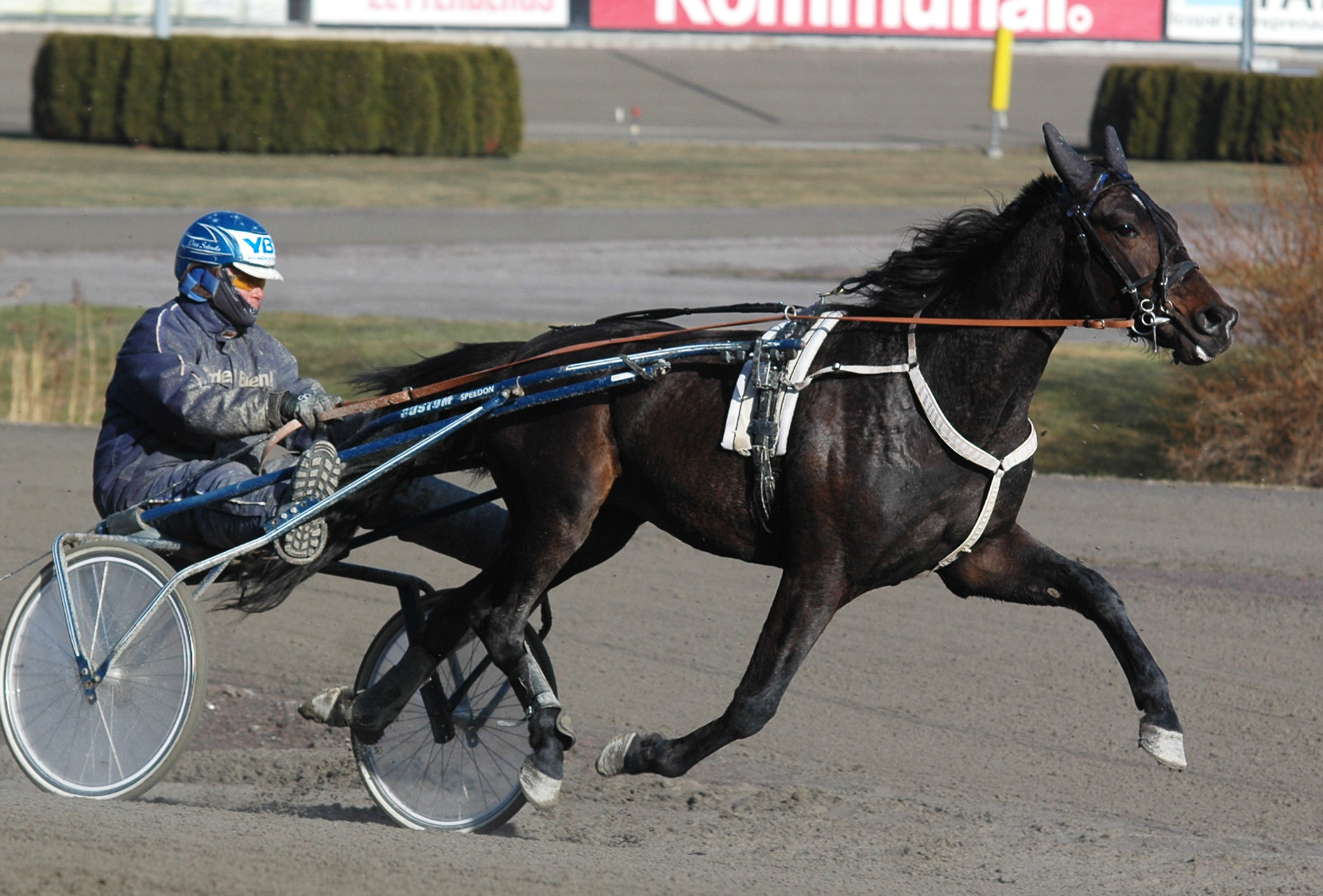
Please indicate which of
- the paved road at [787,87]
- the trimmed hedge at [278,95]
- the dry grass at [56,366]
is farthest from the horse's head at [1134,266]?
the paved road at [787,87]

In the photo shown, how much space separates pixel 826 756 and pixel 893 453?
5.49ft

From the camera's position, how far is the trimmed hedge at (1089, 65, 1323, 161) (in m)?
27.2

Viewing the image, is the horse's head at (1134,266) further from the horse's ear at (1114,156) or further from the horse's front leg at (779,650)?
the horse's front leg at (779,650)

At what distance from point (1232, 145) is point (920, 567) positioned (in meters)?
25.9

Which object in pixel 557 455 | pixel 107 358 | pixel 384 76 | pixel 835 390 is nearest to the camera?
pixel 835 390

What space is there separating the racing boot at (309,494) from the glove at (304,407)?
0.31 feet

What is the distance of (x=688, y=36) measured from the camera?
40.5 m

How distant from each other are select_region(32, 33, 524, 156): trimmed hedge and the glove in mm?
21010

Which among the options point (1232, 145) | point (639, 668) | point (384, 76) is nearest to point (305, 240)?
point (384, 76)

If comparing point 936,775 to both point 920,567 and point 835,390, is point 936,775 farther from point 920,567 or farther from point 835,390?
point 835,390

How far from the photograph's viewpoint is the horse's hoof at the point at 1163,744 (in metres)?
4.04

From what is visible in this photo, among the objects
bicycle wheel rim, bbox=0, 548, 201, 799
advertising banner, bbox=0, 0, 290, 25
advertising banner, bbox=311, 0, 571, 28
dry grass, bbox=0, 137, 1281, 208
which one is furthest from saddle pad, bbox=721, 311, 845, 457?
advertising banner, bbox=311, 0, 571, 28

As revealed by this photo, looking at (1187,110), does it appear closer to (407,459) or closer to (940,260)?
(940,260)

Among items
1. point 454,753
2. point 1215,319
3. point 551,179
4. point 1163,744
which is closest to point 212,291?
point 454,753
